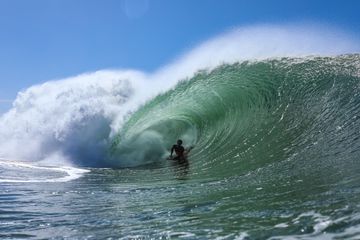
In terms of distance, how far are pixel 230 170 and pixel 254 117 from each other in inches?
202

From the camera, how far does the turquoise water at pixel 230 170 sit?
14.1 ft

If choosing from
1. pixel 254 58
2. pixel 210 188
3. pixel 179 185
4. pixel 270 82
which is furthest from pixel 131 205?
pixel 254 58

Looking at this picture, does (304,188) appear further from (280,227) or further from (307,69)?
(307,69)

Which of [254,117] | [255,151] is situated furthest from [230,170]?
[254,117]

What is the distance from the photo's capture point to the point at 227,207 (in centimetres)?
507

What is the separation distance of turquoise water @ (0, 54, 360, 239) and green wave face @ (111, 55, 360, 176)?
5 centimetres

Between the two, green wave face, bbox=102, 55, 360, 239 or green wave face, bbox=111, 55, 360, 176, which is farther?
green wave face, bbox=111, 55, 360, 176

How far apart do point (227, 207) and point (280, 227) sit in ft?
4.49

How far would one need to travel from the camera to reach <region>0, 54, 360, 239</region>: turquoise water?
4.30m

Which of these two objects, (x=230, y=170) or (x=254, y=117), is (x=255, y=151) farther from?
(x=254, y=117)

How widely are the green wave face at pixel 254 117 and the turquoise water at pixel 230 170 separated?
0.05 metres

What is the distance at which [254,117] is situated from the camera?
45.0ft

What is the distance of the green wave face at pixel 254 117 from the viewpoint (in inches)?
376

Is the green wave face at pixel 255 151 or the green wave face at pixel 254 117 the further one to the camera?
the green wave face at pixel 254 117
